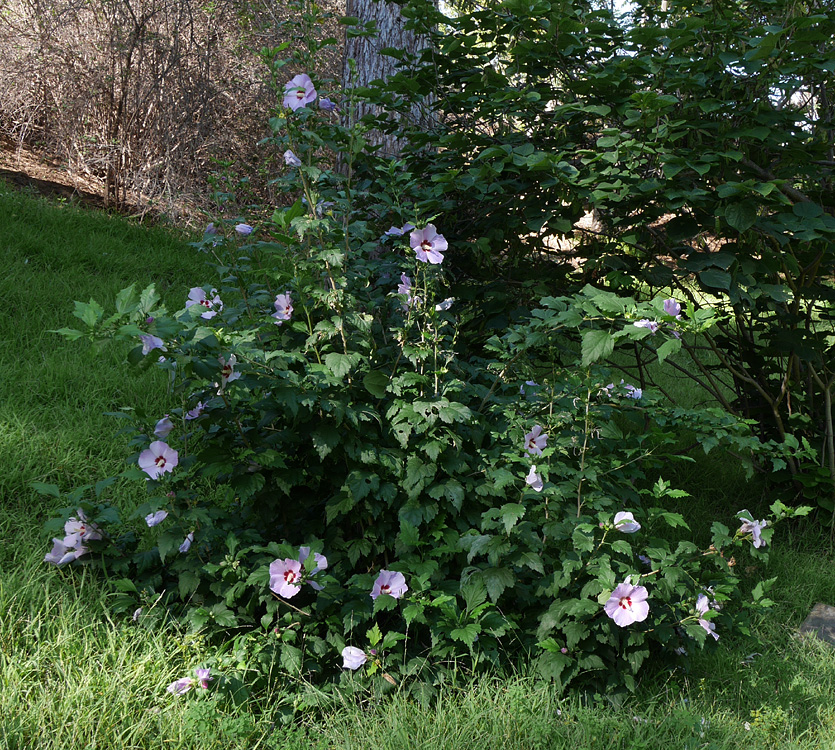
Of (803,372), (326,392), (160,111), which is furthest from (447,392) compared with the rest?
(160,111)

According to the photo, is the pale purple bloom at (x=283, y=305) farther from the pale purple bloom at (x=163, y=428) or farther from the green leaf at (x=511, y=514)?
the green leaf at (x=511, y=514)

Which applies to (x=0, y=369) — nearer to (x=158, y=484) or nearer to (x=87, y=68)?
(x=158, y=484)

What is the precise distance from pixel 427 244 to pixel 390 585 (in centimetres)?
109

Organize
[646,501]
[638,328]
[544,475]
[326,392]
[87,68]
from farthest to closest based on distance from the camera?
[87,68] → [646,501] → [326,392] → [544,475] → [638,328]

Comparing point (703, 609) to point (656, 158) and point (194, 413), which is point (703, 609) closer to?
point (656, 158)

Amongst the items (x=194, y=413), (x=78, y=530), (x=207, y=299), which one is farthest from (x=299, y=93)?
(x=78, y=530)

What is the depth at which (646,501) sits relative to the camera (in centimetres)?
347

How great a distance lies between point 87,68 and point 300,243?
4941 mm

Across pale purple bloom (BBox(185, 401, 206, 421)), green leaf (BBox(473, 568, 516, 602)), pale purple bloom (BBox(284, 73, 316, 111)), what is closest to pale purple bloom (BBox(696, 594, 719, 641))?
green leaf (BBox(473, 568, 516, 602))

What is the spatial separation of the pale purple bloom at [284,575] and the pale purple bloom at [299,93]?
1.40 metres

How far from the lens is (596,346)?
→ 171cm

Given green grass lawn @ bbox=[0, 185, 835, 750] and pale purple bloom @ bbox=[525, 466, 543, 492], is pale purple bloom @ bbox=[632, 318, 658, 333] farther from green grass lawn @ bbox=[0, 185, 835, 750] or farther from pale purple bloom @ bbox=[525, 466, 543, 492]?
green grass lawn @ bbox=[0, 185, 835, 750]

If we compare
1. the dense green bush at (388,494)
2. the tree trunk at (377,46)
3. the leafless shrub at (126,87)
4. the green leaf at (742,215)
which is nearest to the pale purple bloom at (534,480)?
the dense green bush at (388,494)

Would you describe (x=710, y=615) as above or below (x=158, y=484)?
below
